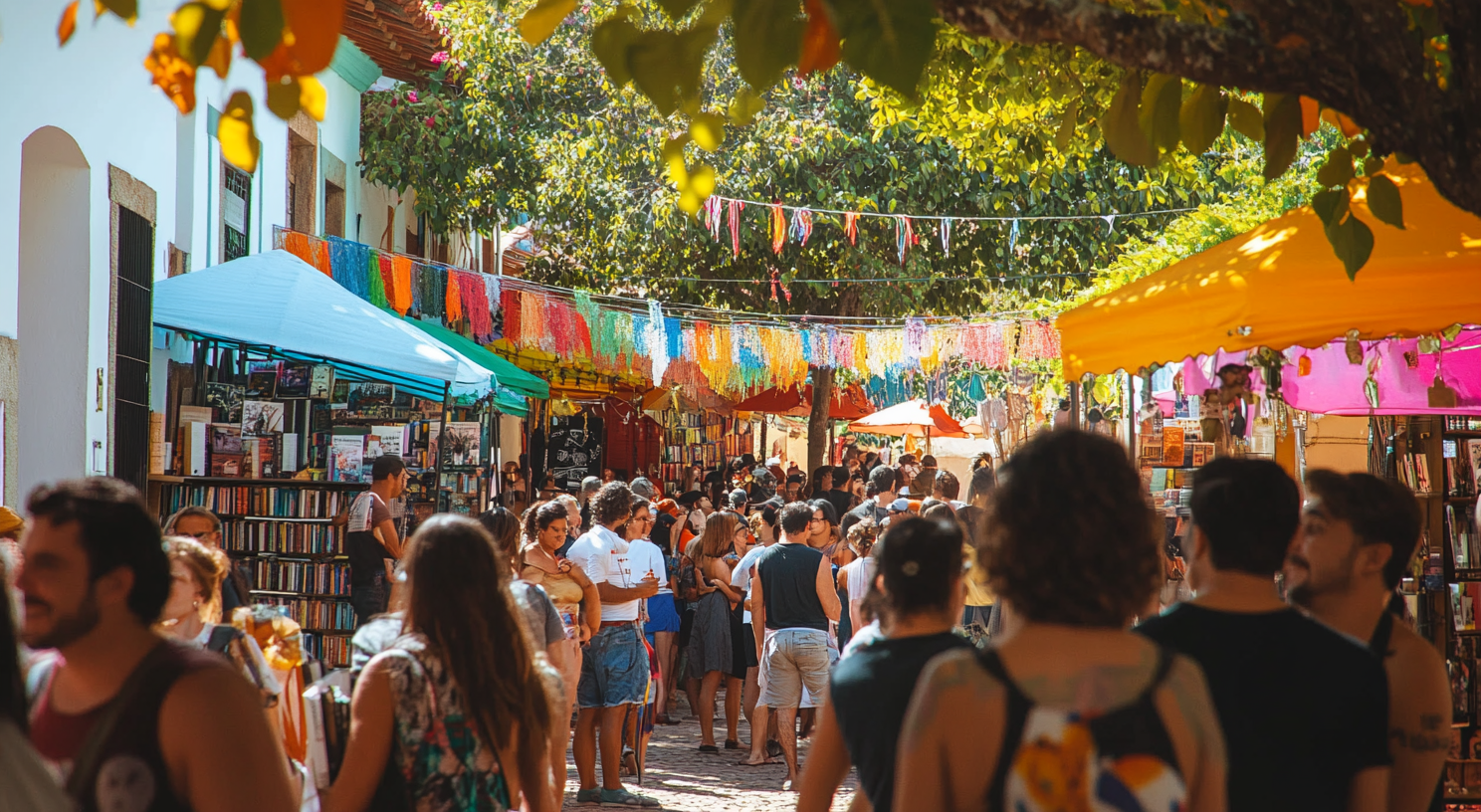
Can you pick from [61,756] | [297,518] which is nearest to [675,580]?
[297,518]

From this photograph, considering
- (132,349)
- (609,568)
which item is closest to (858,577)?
(609,568)

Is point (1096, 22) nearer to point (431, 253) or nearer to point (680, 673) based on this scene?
point (680, 673)

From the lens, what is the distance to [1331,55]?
109 inches

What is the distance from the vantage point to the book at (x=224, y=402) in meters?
10.6

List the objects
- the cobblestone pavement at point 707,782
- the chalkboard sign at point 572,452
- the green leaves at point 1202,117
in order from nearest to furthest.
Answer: the green leaves at point 1202,117 → the cobblestone pavement at point 707,782 → the chalkboard sign at point 572,452

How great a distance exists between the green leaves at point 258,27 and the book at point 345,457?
853 centimetres

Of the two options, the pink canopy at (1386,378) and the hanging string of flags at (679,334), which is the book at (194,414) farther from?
the pink canopy at (1386,378)

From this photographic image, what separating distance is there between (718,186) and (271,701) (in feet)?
48.9

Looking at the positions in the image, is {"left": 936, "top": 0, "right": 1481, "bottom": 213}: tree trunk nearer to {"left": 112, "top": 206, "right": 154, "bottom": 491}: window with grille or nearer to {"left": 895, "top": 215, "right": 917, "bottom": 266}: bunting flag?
{"left": 112, "top": 206, "right": 154, "bottom": 491}: window with grille

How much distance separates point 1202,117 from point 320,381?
821 centimetres

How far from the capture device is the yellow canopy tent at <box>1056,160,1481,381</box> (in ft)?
17.0

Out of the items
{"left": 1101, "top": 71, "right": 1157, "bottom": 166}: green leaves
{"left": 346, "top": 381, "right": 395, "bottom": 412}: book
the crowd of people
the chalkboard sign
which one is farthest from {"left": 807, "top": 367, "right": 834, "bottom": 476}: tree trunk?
{"left": 1101, "top": 71, "right": 1157, "bottom": 166}: green leaves

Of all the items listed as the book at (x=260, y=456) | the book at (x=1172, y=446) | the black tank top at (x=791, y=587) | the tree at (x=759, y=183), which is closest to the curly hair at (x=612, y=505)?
the black tank top at (x=791, y=587)

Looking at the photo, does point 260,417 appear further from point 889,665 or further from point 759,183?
point 759,183
